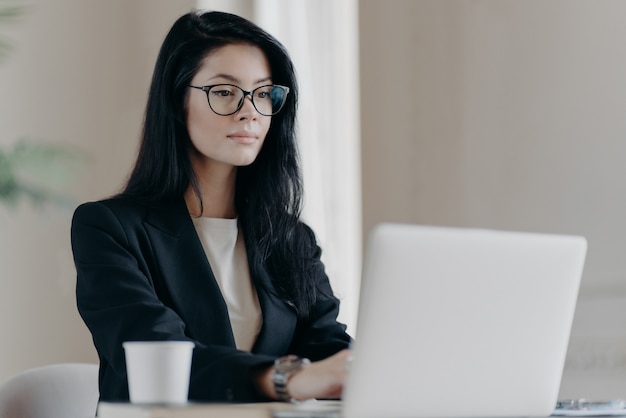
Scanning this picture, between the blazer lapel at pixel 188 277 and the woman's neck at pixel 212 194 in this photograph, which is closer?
the blazer lapel at pixel 188 277

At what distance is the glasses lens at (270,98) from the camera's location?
1.99 m

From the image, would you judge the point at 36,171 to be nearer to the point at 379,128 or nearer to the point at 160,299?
the point at 379,128

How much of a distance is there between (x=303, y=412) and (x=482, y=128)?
6.39ft

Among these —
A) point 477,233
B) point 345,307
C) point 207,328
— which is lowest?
point 345,307

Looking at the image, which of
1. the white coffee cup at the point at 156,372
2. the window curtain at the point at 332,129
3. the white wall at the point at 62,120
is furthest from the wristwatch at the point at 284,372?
the white wall at the point at 62,120

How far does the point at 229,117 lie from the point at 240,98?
0.05 meters

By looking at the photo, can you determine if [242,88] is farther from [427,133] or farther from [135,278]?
[427,133]

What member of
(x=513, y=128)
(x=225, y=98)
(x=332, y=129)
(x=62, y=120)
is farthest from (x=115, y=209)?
(x=62, y=120)

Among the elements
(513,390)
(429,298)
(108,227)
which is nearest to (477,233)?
(429,298)

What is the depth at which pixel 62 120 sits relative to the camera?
3.81 meters

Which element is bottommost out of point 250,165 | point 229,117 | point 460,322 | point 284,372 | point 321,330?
point 321,330

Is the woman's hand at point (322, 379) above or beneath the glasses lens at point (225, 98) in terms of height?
beneath

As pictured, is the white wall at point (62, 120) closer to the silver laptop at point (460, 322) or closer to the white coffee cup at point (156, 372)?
the white coffee cup at point (156, 372)

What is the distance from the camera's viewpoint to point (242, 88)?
1.98 m
